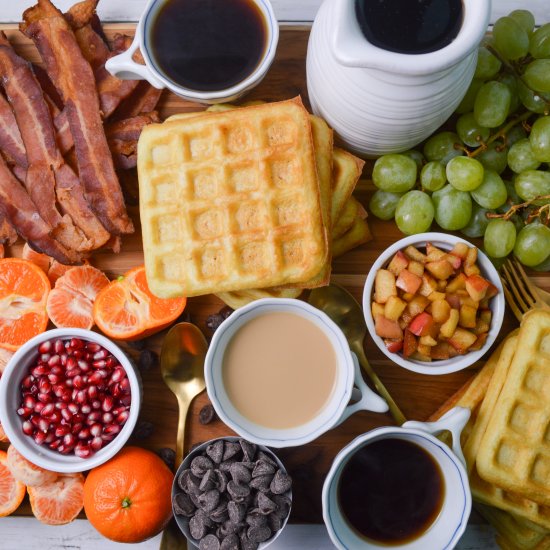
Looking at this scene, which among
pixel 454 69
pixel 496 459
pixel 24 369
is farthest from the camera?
pixel 24 369

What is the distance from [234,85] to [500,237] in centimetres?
89

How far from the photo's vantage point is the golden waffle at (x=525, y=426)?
5.61ft

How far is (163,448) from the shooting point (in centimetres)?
196

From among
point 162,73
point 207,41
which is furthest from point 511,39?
point 162,73

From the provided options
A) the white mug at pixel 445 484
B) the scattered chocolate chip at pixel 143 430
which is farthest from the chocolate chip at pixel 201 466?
the white mug at pixel 445 484

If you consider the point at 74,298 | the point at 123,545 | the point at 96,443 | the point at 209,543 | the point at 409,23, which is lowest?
the point at 123,545

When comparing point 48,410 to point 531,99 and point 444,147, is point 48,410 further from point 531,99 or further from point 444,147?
point 531,99

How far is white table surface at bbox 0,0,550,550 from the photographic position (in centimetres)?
198

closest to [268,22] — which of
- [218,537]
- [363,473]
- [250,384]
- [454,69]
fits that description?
[454,69]

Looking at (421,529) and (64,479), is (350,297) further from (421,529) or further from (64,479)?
(64,479)

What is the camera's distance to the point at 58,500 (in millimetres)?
1909

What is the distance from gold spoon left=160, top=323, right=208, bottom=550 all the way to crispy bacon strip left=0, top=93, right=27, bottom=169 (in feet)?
2.41

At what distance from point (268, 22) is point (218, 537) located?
1481 mm

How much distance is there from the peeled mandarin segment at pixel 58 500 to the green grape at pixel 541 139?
1.71m
